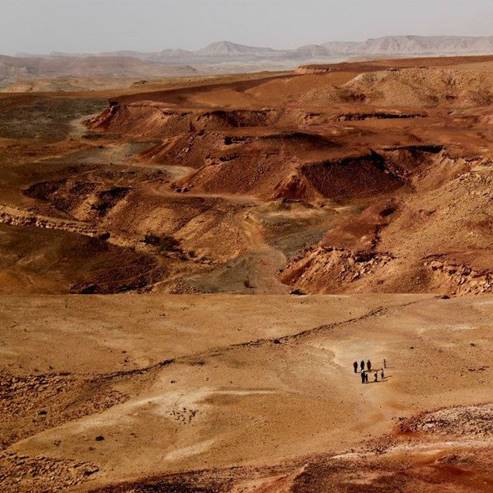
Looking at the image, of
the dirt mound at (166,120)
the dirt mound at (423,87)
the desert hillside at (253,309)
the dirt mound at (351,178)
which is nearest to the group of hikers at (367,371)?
the desert hillside at (253,309)

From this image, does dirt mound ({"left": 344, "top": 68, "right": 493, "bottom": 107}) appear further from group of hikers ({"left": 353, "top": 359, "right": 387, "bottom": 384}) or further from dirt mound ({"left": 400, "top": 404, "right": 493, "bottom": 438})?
dirt mound ({"left": 400, "top": 404, "right": 493, "bottom": 438})

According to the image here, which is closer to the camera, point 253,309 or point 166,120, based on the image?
point 253,309

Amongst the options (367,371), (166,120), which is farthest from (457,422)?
(166,120)

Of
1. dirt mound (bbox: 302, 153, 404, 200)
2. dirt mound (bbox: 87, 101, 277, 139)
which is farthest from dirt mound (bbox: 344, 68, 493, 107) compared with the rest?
dirt mound (bbox: 302, 153, 404, 200)

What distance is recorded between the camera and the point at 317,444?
65.8ft

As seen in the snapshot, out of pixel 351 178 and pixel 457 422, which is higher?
pixel 351 178

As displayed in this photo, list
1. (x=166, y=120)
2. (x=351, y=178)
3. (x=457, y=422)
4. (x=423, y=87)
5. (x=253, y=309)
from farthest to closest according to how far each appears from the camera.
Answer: (x=423, y=87) < (x=166, y=120) < (x=351, y=178) < (x=253, y=309) < (x=457, y=422)

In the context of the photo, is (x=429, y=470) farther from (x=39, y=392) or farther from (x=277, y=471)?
(x=39, y=392)

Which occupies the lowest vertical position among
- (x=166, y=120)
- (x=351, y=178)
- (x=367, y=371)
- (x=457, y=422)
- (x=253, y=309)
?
(x=367, y=371)

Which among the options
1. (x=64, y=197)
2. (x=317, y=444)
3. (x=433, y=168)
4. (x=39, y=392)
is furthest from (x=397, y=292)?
(x=64, y=197)

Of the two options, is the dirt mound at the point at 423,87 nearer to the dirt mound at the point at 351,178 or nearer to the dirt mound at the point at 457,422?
the dirt mound at the point at 351,178

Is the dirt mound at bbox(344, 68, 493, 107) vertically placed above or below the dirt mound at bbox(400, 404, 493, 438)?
above

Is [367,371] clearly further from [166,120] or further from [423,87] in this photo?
[423,87]

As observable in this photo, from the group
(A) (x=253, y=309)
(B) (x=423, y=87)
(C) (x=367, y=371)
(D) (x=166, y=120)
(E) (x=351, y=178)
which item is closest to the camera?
(C) (x=367, y=371)
